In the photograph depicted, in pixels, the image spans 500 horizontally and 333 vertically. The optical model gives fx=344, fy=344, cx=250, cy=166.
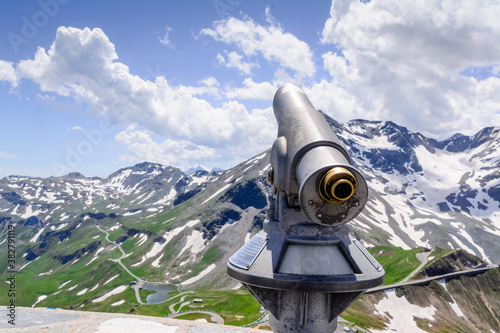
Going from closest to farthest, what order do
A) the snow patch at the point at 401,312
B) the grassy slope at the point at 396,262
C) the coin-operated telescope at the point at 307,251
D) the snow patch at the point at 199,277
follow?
the coin-operated telescope at the point at 307,251 < the snow patch at the point at 401,312 < the grassy slope at the point at 396,262 < the snow patch at the point at 199,277

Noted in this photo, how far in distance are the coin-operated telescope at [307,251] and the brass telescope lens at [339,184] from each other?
1.05 feet

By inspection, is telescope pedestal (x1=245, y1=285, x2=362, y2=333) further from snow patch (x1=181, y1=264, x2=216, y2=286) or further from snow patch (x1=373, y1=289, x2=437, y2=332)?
snow patch (x1=181, y1=264, x2=216, y2=286)

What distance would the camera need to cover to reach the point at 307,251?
11281 mm

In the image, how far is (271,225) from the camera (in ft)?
41.5

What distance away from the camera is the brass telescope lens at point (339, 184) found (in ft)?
29.4

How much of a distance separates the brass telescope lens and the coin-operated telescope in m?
0.32

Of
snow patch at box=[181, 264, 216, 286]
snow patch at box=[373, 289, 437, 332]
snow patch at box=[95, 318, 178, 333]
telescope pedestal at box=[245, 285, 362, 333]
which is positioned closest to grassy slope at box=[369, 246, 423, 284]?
snow patch at box=[373, 289, 437, 332]

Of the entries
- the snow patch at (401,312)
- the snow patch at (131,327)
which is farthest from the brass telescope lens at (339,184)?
the snow patch at (401,312)

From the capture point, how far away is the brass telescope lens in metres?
8.96

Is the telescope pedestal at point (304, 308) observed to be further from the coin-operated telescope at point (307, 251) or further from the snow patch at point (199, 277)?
the snow patch at point (199, 277)

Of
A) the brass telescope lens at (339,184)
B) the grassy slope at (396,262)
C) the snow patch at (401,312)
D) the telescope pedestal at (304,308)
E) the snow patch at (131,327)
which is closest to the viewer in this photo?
the brass telescope lens at (339,184)

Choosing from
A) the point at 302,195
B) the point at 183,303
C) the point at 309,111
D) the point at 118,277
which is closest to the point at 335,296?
the point at 302,195

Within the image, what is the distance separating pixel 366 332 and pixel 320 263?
213 feet

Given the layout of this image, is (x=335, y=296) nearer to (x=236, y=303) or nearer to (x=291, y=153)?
(x=291, y=153)
